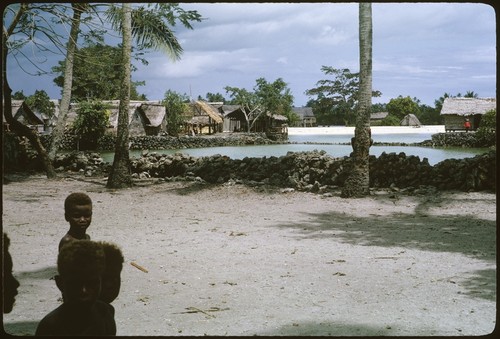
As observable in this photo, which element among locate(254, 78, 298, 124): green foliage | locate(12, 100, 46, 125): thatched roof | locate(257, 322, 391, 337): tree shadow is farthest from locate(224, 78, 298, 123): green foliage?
locate(257, 322, 391, 337): tree shadow

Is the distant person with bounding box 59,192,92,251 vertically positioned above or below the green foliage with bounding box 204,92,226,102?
below

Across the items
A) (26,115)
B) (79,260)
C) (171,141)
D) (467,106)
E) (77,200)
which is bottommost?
(171,141)

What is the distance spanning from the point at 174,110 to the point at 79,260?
2108 inches

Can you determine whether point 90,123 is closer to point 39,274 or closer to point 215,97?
point 39,274

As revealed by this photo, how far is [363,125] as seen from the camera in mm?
12344

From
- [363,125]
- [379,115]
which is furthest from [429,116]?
[363,125]

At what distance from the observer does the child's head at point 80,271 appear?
5.63 feet

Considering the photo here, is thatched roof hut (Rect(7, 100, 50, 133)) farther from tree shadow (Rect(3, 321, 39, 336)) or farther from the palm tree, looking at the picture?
tree shadow (Rect(3, 321, 39, 336))

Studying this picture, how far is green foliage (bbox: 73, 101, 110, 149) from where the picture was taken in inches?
1379

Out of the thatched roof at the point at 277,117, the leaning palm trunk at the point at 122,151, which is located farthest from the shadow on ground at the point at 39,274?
the thatched roof at the point at 277,117

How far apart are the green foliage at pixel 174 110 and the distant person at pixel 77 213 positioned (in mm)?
51656

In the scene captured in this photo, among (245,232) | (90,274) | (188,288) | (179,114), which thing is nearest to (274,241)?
(245,232)

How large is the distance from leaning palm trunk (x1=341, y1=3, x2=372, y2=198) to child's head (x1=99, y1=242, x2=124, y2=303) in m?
10.7

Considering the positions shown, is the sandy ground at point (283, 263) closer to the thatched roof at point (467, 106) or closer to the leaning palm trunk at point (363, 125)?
the leaning palm trunk at point (363, 125)
